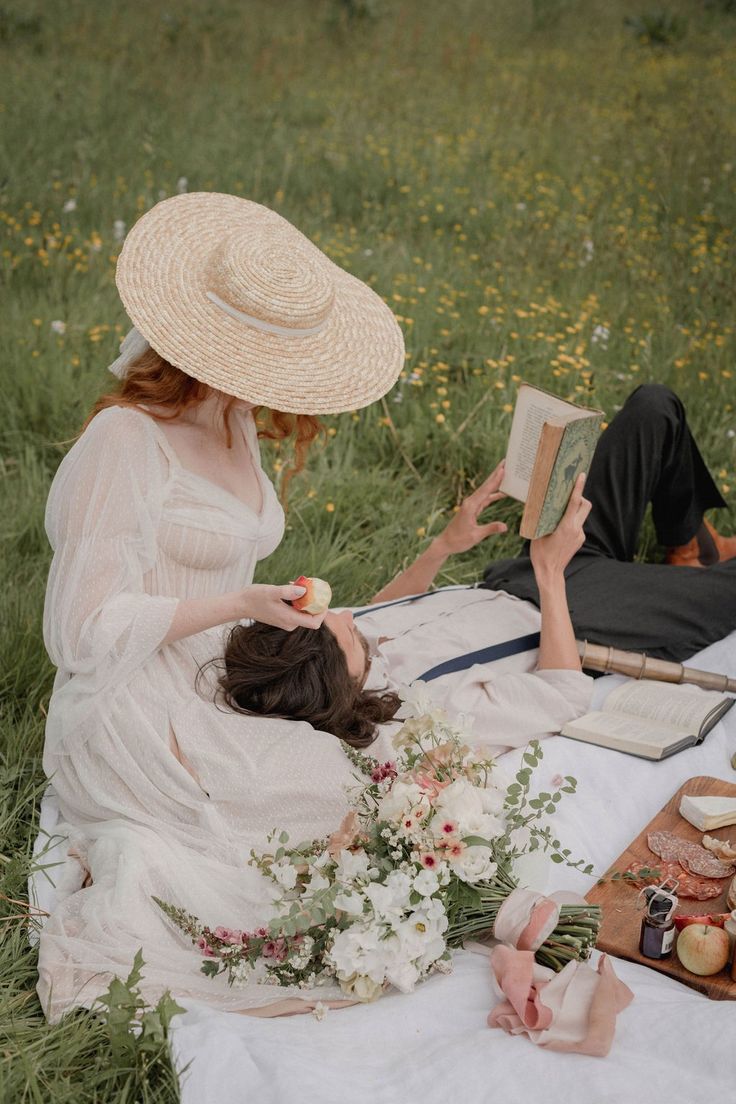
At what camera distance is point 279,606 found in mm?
2500

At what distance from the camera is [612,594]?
3.75 metres

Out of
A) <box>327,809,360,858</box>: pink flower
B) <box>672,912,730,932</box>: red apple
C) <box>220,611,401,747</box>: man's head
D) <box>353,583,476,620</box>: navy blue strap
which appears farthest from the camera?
<box>353,583,476,620</box>: navy blue strap

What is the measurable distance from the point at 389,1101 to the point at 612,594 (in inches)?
80.2

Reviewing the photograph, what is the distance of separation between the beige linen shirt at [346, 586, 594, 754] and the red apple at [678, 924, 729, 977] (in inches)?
30.0

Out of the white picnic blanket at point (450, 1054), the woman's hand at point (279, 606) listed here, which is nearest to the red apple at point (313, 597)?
the woman's hand at point (279, 606)

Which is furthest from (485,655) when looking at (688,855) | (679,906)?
(679,906)

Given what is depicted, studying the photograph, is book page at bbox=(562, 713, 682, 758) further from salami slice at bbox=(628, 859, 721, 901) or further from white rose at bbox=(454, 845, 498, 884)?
white rose at bbox=(454, 845, 498, 884)

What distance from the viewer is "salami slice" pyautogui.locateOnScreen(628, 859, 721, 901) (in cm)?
263

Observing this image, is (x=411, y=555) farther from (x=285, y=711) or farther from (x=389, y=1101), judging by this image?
(x=389, y=1101)

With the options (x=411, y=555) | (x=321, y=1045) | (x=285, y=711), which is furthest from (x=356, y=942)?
(x=411, y=555)

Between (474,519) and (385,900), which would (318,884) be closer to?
(385,900)

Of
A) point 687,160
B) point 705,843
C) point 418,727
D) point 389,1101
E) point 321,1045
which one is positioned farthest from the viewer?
point 687,160

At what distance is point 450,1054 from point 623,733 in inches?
50.7

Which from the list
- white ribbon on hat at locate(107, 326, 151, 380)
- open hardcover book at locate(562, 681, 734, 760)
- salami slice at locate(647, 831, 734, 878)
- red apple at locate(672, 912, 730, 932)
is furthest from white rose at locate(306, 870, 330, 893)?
white ribbon on hat at locate(107, 326, 151, 380)
